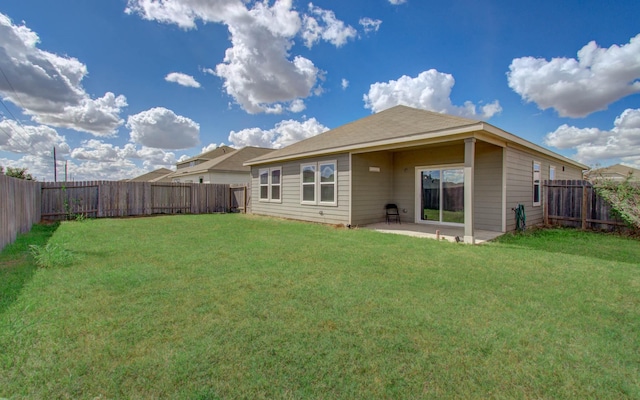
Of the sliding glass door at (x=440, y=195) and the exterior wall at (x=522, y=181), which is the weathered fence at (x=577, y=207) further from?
the sliding glass door at (x=440, y=195)

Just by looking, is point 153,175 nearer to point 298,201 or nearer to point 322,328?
point 298,201

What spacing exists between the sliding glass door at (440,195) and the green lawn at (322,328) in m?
3.97

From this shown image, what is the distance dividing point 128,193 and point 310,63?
1101 cm

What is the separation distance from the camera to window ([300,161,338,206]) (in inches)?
381

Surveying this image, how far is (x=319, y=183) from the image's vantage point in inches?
400

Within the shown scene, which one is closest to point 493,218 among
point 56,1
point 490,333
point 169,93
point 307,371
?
point 490,333

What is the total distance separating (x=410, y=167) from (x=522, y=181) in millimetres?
3411

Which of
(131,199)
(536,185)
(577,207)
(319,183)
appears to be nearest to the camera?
(577,207)

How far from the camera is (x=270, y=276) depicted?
4.05 metres

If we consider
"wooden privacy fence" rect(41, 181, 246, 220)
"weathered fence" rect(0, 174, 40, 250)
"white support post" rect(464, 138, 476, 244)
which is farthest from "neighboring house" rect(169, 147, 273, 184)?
"white support post" rect(464, 138, 476, 244)

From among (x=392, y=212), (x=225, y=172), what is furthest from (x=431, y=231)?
(x=225, y=172)

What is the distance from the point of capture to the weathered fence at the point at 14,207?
5.70 metres

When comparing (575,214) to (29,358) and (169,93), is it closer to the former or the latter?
(29,358)

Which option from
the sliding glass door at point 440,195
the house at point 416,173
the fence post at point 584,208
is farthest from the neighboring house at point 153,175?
the fence post at point 584,208
